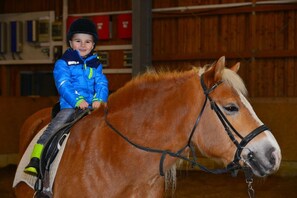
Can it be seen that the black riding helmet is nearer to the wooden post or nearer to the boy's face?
the boy's face

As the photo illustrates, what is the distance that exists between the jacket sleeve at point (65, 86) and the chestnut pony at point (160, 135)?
250 mm

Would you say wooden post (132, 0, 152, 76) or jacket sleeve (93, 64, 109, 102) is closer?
jacket sleeve (93, 64, 109, 102)

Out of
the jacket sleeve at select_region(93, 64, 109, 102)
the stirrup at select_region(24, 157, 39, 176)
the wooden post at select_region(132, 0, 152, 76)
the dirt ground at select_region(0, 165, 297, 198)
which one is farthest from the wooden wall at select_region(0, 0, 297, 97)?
the stirrup at select_region(24, 157, 39, 176)

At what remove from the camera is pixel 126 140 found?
8.84 feet

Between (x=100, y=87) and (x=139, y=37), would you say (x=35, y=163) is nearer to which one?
(x=100, y=87)

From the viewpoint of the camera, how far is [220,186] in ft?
22.4

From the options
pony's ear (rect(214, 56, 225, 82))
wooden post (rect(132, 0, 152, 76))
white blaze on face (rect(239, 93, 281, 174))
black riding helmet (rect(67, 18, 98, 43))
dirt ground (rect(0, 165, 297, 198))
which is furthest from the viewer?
wooden post (rect(132, 0, 152, 76))

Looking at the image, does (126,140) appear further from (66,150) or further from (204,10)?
(204,10)

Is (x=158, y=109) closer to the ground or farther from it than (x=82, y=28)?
closer to the ground

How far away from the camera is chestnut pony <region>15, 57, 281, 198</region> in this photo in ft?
7.99

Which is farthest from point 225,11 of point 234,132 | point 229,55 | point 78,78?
point 234,132

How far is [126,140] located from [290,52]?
6827 millimetres

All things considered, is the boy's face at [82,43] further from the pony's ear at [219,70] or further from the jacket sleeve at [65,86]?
the pony's ear at [219,70]

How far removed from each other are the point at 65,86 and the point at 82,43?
391 millimetres
